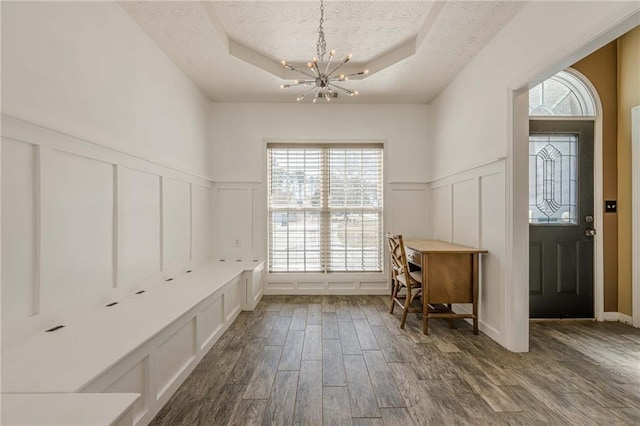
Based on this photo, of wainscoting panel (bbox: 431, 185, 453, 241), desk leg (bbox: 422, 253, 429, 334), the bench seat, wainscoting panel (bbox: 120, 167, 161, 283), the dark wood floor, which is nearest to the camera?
the bench seat

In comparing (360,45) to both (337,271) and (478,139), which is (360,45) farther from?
(337,271)

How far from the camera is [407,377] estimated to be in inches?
86.4

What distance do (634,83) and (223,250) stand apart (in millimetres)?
5303

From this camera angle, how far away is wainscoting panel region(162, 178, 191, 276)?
301cm

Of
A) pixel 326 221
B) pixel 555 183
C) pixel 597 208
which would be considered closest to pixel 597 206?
pixel 597 208

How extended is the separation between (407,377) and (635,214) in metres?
3.14

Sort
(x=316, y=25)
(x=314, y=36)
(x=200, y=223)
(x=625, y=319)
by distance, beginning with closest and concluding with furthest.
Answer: (x=316, y=25)
(x=314, y=36)
(x=625, y=319)
(x=200, y=223)

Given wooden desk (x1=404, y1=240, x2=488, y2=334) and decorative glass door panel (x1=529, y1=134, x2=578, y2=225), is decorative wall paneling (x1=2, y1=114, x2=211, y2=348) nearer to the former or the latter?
wooden desk (x1=404, y1=240, x2=488, y2=334)

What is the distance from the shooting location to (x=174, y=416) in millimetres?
1772

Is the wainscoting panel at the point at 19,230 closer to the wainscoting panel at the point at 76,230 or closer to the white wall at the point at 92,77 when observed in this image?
the wainscoting panel at the point at 76,230

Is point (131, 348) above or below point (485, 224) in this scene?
below

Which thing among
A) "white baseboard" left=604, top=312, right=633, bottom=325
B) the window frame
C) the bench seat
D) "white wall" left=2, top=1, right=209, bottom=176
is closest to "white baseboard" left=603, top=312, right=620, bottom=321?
"white baseboard" left=604, top=312, right=633, bottom=325

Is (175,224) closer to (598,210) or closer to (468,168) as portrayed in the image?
(468,168)

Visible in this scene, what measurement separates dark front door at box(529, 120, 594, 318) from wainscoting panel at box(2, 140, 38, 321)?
4.30m
